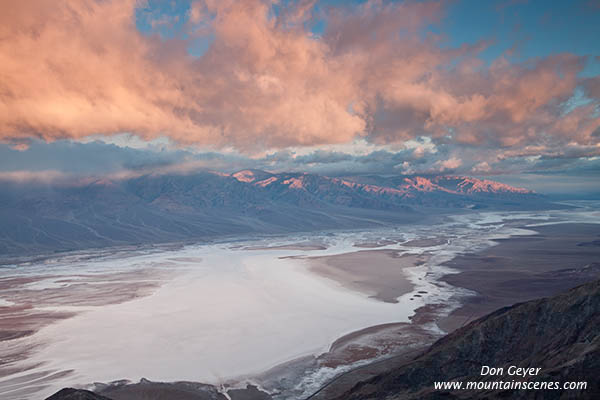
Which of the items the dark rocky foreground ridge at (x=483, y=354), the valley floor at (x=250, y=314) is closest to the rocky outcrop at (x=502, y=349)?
the dark rocky foreground ridge at (x=483, y=354)

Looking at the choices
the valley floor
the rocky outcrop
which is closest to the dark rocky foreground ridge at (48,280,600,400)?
the rocky outcrop

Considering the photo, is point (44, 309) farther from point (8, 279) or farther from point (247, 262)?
point (247, 262)

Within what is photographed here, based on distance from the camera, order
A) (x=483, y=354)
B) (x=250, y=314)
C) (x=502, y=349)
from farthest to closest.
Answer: (x=250, y=314), (x=483, y=354), (x=502, y=349)

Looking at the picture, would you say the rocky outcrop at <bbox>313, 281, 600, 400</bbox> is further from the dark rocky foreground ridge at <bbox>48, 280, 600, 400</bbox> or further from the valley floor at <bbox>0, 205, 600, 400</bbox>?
the valley floor at <bbox>0, 205, 600, 400</bbox>

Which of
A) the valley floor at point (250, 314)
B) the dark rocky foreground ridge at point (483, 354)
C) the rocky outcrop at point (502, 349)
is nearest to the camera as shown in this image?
the rocky outcrop at point (502, 349)

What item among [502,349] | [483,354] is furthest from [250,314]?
[502,349]

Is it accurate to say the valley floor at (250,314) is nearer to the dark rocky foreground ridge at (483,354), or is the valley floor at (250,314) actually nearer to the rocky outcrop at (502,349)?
the dark rocky foreground ridge at (483,354)

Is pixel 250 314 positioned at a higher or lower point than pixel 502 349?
lower

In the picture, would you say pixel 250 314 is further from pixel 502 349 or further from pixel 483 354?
pixel 502 349
